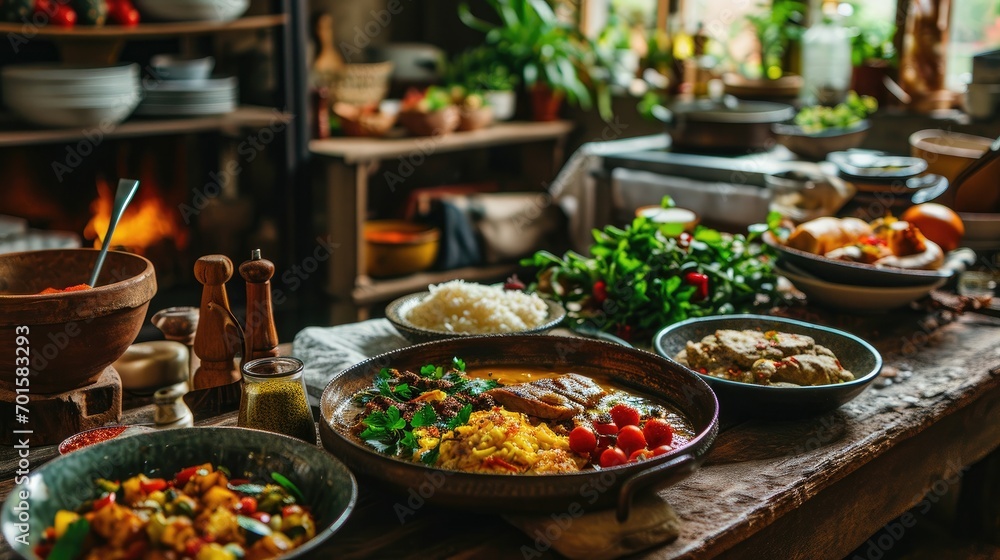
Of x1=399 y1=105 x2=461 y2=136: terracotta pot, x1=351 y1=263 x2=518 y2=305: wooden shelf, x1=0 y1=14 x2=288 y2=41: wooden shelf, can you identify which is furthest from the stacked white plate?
x1=351 y1=263 x2=518 y2=305: wooden shelf

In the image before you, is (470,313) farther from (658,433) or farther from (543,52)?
(543,52)

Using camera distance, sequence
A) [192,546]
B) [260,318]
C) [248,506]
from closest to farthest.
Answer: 1. [192,546]
2. [248,506]
3. [260,318]

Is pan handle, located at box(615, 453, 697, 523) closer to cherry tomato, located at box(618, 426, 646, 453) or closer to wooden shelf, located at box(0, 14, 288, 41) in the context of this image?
cherry tomato, located at box(618, 426, 646, 453)

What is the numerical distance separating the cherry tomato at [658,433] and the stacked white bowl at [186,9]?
297cm

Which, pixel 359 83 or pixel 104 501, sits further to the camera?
pixel 359 83

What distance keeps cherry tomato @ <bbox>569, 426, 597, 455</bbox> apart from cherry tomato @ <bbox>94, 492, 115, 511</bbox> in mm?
608

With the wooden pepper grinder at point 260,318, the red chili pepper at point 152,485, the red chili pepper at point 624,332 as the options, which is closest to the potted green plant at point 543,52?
the red chili pepper at point 624,332

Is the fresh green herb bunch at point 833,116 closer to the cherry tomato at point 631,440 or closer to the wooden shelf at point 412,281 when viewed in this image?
the wooden shelf at point 412,281

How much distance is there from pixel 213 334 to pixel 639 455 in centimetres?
80

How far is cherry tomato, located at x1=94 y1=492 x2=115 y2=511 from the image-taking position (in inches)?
42.6

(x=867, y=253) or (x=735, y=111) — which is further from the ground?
(x=735, y=111)

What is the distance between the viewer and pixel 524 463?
1.24 m

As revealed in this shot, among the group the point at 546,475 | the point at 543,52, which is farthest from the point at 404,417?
the point at 543,52

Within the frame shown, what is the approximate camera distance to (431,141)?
436 cm
